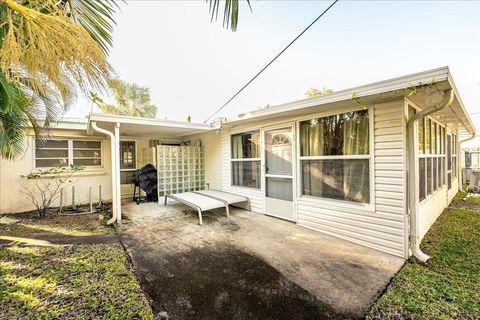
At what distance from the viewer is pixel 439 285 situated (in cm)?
241

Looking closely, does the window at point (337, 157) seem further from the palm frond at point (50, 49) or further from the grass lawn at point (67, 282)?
the palm frond at point (50, 49)

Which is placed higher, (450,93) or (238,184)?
(450,93)

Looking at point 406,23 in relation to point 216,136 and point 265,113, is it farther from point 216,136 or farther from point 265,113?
point 216,136

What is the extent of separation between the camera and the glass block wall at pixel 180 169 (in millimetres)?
6488

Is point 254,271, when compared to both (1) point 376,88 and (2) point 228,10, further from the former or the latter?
(1) point 376,88

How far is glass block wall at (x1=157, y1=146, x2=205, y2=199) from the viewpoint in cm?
649

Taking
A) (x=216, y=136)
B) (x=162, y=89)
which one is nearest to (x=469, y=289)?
(x=216, y=136)

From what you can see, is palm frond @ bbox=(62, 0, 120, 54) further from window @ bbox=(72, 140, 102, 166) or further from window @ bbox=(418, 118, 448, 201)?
window @ bbox=(72, 140, 102, 166)

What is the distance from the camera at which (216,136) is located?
6883mm

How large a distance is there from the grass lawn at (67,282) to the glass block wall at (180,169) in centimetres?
283

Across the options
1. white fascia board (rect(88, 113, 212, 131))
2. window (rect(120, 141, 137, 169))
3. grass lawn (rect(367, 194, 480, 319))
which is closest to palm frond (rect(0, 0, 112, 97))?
grass lawn (rect(367, 194, 480, 319))

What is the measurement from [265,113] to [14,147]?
554cm

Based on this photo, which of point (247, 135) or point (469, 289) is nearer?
point (469, 289)

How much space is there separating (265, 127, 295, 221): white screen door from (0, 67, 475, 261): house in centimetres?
2
